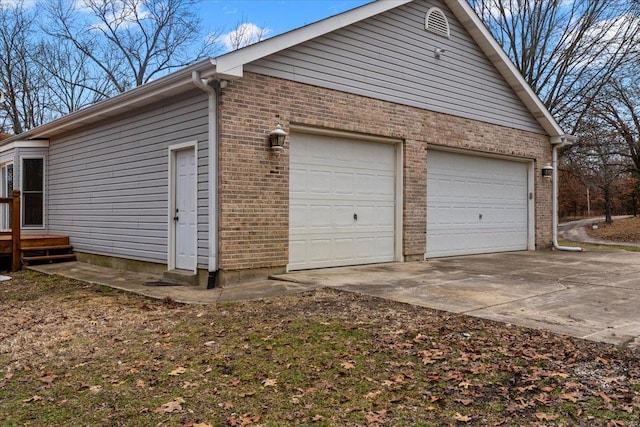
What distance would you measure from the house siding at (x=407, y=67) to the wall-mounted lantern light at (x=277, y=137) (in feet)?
3.17

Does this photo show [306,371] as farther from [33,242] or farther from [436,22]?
[33,242]

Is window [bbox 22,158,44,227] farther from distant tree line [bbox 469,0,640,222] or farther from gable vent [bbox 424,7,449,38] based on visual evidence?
distant tree line [bbox 469,0,640,222]

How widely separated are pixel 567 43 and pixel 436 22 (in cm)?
1585

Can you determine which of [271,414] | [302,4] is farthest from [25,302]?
[302,4]

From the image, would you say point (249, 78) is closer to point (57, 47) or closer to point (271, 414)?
point (271, 414)

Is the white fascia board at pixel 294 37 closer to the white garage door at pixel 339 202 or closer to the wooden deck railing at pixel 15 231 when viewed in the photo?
the white garage door at pixel 339 202

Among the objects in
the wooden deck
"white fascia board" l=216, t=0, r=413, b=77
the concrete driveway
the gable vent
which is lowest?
the concrete driveway

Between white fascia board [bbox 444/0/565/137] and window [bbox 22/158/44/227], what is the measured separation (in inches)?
431

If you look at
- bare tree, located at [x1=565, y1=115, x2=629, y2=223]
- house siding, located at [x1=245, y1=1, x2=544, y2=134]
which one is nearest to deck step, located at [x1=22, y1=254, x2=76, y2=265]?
house siding, located at [x1=245, y1=1, x2=544, y2=134]

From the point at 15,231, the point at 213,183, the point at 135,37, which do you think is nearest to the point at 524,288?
the point at 213,183

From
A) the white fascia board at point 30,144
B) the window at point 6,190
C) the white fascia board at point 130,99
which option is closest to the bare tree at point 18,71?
the window at point 6,190

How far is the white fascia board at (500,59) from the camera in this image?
11.2 meters

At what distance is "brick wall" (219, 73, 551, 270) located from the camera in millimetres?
7531

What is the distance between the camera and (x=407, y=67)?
10.4 metres
